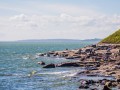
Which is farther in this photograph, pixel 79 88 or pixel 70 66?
pixel 70 66

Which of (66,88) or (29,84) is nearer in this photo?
(66,88)

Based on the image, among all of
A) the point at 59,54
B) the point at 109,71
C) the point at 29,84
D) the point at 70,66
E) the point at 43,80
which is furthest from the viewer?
the point at 59,54

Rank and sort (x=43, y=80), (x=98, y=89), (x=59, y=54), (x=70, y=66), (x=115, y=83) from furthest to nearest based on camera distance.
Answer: (x=59, y=54) < (x=70, y=66) < (x=43, y=80) < (x=115, y=83) < (x=98, y=89)

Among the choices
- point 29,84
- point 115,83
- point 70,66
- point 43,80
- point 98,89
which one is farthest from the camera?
point 70,66

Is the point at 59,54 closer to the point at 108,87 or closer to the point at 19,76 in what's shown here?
the point at 19,76

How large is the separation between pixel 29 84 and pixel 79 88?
15655 mm

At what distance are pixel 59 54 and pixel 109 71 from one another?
9304 cm

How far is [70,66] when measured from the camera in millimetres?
133000

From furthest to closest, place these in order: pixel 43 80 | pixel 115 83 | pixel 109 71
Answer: pixel 109 71 → pixel 43 80 → pixel 115 83

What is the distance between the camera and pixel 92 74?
10406cm

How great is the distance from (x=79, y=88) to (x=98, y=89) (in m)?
6.08

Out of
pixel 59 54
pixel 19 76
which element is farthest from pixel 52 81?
pixel 59 54

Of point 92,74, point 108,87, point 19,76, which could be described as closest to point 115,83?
point 108,87

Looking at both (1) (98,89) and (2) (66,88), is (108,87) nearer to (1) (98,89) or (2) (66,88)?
(1) (98,89)
